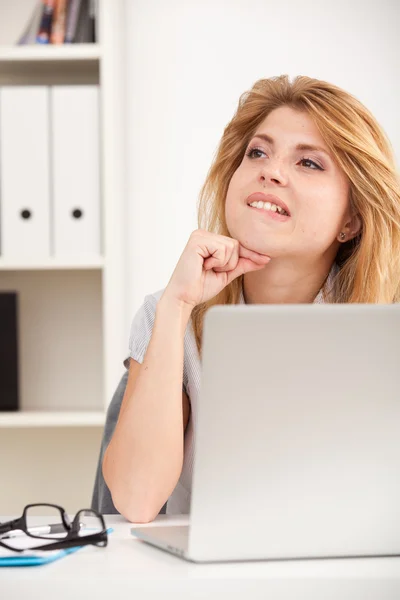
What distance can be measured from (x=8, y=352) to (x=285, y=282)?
104 cm

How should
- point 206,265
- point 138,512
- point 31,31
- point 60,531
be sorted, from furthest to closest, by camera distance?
point 31,31, point 206,265, point 138,512, point 60,531

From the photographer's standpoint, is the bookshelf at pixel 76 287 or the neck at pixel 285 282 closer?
the neck at pixel 285 282

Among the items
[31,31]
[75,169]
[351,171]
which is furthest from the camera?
[31,31]

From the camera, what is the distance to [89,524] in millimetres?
1026

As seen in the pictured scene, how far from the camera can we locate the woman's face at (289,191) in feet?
4.59

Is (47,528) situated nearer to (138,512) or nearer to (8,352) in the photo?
(138,512)

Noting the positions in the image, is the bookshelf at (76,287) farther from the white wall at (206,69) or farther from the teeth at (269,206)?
the teeth at (269,206)

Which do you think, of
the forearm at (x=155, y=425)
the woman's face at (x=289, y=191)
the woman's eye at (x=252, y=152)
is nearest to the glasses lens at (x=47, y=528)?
the forearm at (x=155, y=425)

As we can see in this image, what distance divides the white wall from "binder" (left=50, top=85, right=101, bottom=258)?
35 cm

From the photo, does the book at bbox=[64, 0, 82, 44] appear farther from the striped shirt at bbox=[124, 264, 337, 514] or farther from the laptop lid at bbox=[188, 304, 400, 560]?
the laptop lid at bbox=[188, 304, 400, 560]

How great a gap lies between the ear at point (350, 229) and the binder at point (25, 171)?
944 millimetres

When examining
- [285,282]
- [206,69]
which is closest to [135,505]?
[285,282]

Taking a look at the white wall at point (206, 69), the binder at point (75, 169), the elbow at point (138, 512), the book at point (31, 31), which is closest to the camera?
the elbow at point (138, 512)

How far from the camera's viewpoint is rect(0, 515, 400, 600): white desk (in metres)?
0.72
